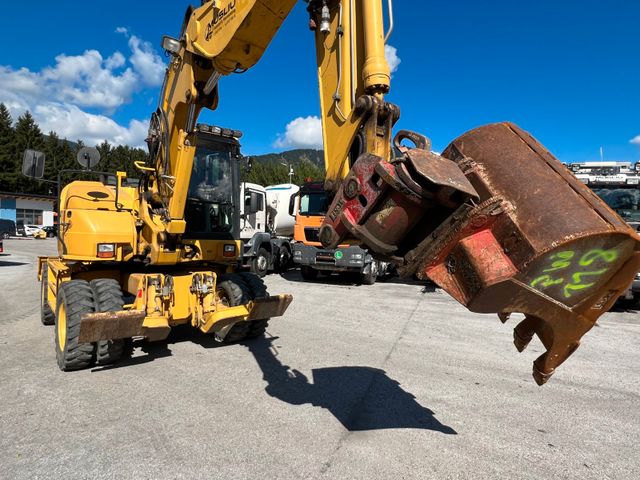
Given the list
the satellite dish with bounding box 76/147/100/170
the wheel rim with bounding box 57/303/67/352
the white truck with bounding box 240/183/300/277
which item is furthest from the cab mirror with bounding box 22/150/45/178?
the white truck with bounding box 240/183/300/277

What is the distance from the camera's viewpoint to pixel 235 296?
5.40 m

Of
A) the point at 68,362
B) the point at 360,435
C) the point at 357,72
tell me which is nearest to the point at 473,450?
the point at 360,435

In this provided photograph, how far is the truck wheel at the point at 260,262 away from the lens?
13348 millimetres

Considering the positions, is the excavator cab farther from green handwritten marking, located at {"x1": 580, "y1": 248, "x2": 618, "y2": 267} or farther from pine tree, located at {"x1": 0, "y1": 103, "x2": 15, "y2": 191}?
pine tree, located at {"x1": 0, "y1": 103, "x2": 15, "y2": 191}

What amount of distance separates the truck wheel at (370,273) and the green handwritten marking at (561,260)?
9803mm

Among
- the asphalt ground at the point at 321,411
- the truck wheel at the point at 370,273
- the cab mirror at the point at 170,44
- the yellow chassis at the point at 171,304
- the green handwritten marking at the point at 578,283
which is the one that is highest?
the cab mirror at the point at 170,44

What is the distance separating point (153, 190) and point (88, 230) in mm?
882

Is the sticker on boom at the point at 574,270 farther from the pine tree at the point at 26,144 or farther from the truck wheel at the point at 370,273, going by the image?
the pine tree at the point at 26,144

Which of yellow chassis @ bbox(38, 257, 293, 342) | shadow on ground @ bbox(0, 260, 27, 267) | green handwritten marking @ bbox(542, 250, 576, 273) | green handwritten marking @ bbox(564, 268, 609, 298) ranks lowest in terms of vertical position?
shadow on ground @ bbox(0, 260, 27, 267)

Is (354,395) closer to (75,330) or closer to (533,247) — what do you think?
(533,247)

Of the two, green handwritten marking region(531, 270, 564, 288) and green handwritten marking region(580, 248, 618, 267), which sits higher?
green handwritten marking region(580, 248, 618, 267)

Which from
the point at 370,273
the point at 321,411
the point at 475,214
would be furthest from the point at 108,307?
the point at 370,273

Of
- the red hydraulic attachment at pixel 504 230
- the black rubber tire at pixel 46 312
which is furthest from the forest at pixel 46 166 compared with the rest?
the red hydraulic attachment at pixel 504 230

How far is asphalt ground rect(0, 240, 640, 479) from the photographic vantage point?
2.86 metres
